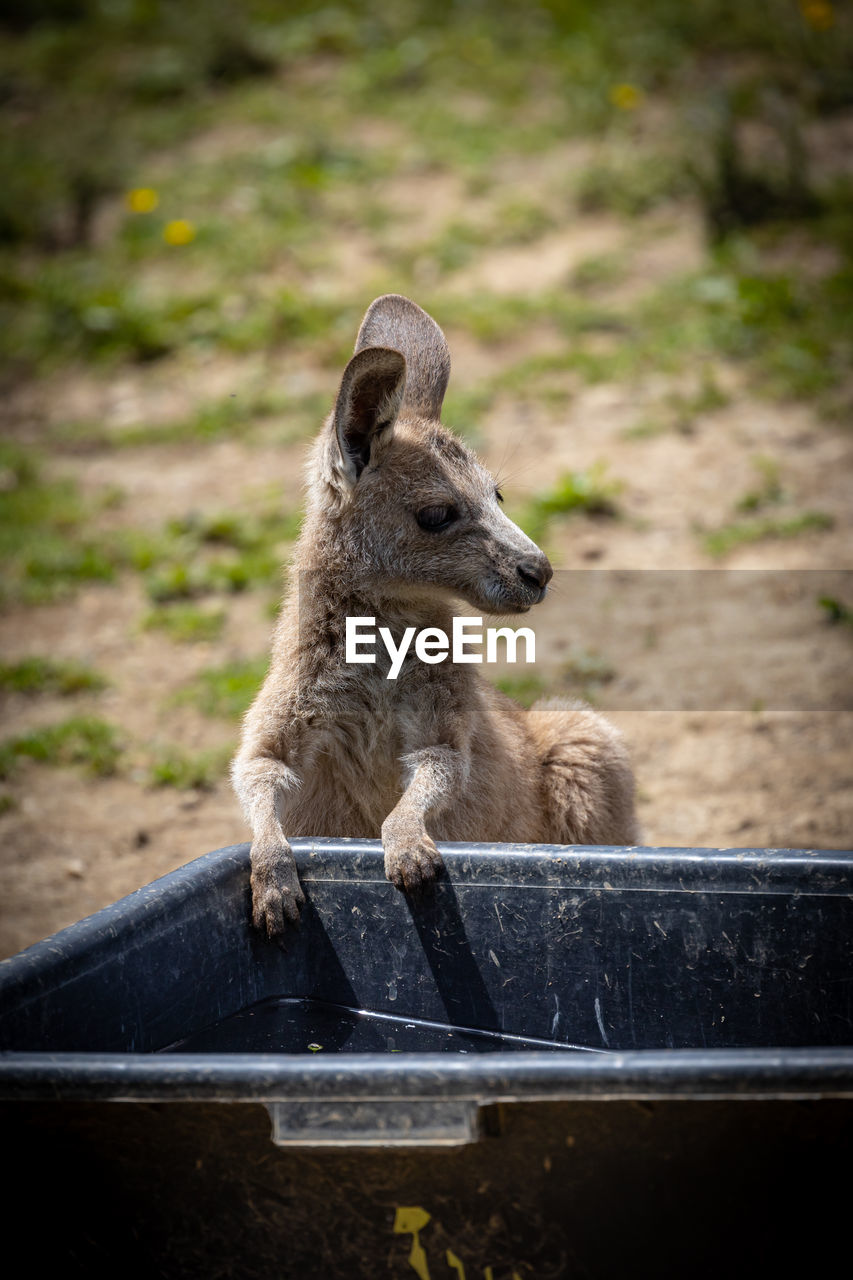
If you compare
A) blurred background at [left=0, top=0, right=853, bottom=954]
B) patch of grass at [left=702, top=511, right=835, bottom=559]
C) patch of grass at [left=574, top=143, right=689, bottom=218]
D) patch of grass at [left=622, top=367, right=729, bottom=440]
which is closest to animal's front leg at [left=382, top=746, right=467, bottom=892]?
blurred background at [left=0, top=0, right=853, bottom=954]

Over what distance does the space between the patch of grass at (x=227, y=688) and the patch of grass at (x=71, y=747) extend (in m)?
0.37

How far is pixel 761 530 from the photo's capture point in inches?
245

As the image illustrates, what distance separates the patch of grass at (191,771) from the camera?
16.4ft

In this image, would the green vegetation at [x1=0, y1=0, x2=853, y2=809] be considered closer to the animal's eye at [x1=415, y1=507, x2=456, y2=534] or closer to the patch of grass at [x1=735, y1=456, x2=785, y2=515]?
the patch of grass at [x1=735, y1=456, x2=785, y2=515]

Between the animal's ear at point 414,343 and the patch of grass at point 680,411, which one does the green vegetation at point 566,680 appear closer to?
the animal's ear at point 414,343

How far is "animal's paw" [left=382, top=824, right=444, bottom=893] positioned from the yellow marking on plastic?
859 mm

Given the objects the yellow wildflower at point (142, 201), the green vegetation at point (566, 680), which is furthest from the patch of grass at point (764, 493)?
the yellow wildflower at point (142, 201)

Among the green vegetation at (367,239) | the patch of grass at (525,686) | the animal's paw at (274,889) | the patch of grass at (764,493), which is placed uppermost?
the green vegetation at (367,239)

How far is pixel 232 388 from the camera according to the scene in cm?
805

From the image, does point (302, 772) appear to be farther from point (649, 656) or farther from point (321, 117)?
point (321, 117)

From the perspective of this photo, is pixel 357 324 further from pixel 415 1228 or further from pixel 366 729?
pixel 415 1228

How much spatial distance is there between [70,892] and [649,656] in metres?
2.48

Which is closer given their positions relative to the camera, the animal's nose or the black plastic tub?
the black plastic tub

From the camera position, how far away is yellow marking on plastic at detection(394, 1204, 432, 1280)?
210cm
